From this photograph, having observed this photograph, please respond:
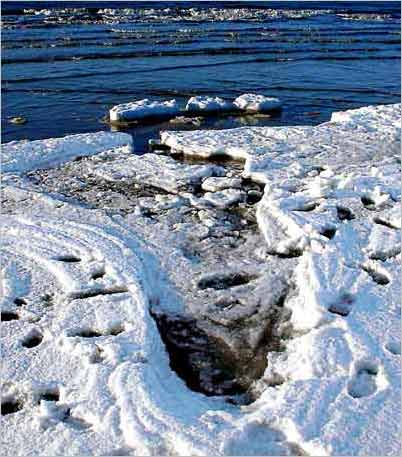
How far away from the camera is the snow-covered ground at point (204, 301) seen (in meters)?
4.35

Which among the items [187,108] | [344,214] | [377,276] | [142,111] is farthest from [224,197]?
[187,108]

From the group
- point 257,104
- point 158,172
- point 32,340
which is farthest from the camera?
point 257,104

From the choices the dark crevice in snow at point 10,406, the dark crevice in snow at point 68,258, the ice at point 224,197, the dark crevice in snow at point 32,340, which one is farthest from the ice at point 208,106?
the dark crevice in snow at point 10,406

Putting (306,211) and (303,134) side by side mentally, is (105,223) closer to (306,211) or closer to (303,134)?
(306,211)

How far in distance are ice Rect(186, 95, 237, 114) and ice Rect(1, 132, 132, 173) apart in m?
3.24

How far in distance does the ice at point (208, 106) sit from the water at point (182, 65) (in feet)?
2.37

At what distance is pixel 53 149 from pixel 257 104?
6120mm

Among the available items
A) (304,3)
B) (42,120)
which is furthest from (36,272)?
(304,3)

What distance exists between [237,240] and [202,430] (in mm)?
3563

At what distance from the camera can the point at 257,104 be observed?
1498 cm

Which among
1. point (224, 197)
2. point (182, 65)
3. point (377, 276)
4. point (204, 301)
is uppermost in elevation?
point (182, 65)

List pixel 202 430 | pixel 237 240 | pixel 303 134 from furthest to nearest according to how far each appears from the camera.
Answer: pixel 303 134
pixel 237 240
pixel 202 430

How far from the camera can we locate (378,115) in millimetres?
13008

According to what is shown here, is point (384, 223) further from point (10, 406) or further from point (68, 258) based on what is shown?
point (10, 406)
